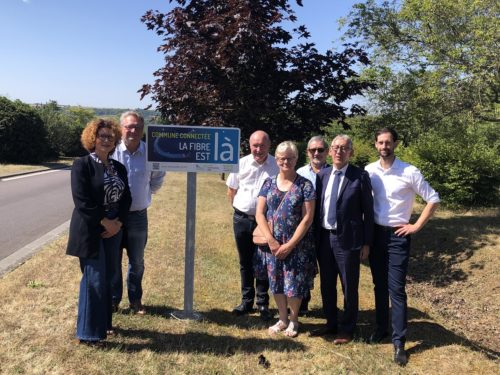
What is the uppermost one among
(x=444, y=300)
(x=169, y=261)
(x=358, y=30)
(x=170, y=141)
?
(x=358, y=30)

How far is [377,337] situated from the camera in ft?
13.4

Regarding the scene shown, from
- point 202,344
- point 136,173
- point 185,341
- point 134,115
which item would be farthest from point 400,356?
point 134,115

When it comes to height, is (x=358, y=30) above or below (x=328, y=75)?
above

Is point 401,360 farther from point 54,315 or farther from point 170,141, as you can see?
point 54,315

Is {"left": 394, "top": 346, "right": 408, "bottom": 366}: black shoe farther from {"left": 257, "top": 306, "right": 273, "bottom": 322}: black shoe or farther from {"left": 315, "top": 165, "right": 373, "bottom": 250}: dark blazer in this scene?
{"left": 257, "top": 306, "right": 273, "bottom": 322}: black shoe

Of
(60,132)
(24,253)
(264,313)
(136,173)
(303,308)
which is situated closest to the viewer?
(136,173)

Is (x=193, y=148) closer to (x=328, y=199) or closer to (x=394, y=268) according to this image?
(x=328, y=199)

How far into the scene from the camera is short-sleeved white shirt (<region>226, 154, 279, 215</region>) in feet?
14.3

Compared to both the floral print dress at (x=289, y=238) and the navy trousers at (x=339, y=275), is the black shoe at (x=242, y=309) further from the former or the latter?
the navy trousers at (x=339, y=275)

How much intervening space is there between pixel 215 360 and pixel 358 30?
→ 395 inches

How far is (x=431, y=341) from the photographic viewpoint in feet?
13.6

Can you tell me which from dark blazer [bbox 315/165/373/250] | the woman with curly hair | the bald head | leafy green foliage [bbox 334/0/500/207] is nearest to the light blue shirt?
the woman with curly hair

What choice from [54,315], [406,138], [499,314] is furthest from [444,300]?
[406,138]

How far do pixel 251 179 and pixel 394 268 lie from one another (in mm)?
1619
